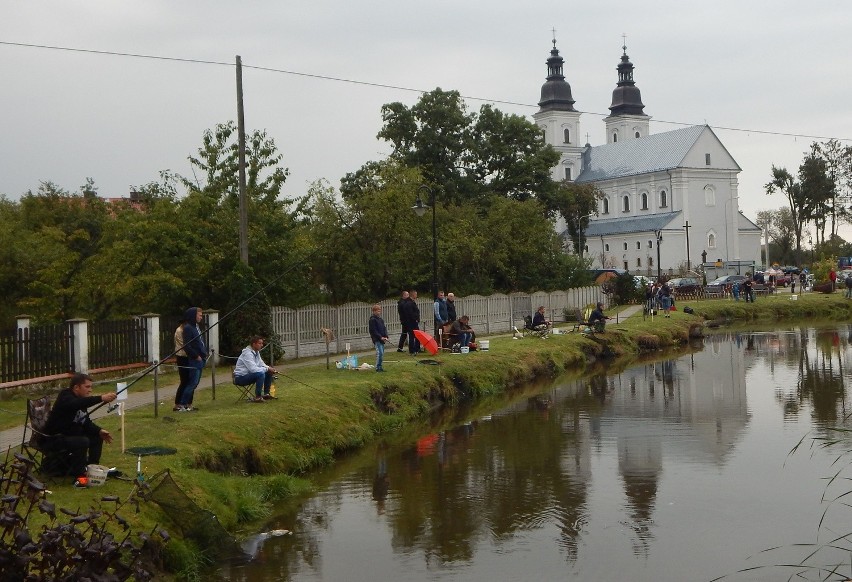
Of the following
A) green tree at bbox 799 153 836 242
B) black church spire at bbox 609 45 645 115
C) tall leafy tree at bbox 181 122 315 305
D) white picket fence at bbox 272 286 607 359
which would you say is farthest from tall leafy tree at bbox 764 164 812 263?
tall leafy tree at bbox 181 122 315 305

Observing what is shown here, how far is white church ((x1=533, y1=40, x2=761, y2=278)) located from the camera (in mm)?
112812

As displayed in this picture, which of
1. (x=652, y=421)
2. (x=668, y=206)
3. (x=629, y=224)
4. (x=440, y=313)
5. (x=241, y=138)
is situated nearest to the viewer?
(x=652, y=421)

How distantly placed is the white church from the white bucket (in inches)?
3802

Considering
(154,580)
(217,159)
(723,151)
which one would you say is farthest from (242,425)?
(723,151)

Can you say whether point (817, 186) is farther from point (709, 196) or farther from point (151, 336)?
point (151, 336)

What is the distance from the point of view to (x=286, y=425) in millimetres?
18031

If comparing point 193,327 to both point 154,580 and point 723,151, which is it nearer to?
point 154,580

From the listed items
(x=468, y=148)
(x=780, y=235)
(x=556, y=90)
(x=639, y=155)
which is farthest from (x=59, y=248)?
(x=780, y=235)

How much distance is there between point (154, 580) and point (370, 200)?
87.0 feet

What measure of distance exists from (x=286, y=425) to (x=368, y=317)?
16.7 m

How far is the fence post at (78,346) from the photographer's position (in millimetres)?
22047

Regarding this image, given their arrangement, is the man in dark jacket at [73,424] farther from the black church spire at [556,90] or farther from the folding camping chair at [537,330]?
the black church spire at [556,90]

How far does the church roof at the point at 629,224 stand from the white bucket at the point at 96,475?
102479 millimetres

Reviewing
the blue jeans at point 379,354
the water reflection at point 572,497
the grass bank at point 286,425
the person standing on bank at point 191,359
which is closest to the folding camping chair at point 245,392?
the grass bank at point 286,425
